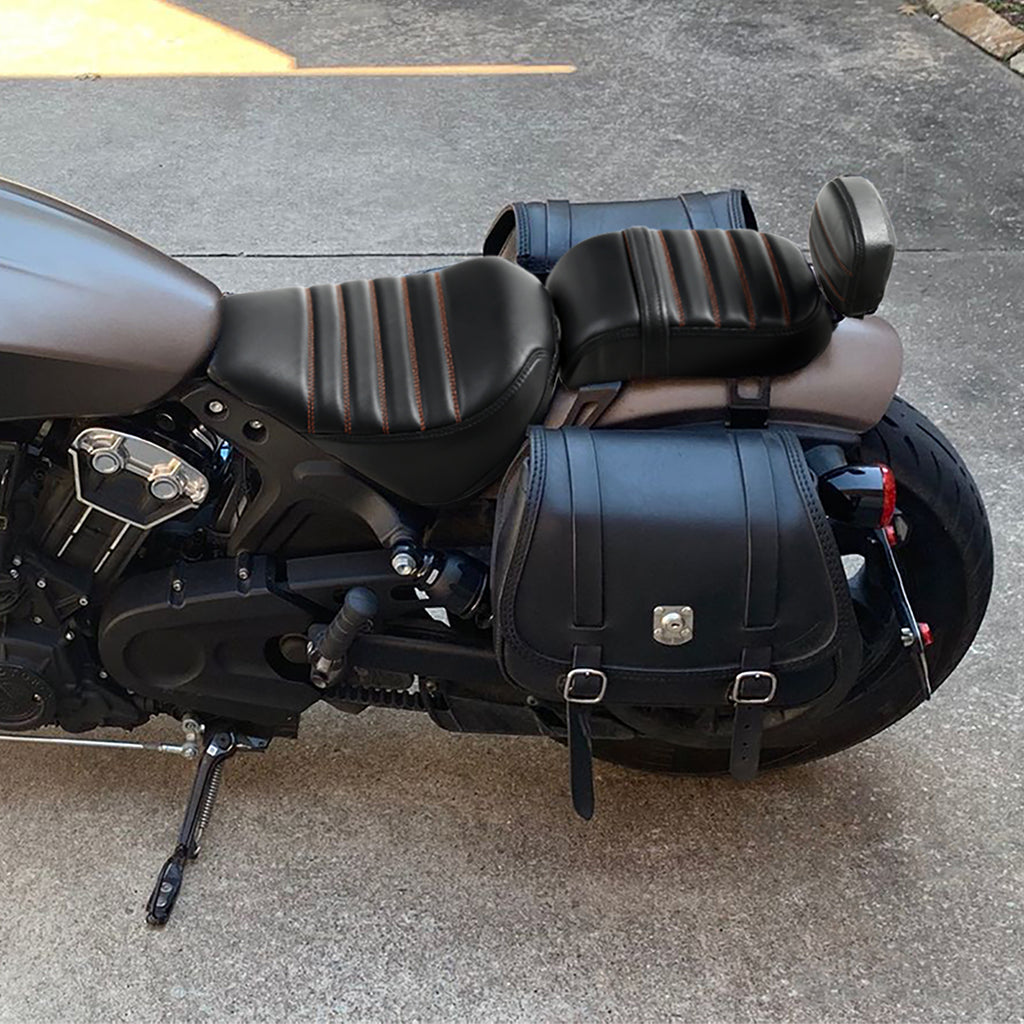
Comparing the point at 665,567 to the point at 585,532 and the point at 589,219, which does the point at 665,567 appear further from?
the point at 589,219

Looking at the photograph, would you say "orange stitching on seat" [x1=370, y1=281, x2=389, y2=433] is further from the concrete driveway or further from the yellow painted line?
the yellow painted line

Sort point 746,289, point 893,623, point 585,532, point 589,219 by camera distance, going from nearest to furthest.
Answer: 1. point 585,532
2. point 746,289
3. point 893,623
4. point 589,219

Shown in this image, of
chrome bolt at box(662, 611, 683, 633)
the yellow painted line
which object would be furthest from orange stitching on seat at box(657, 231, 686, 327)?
the yellow painted line

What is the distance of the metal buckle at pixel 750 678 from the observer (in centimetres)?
151

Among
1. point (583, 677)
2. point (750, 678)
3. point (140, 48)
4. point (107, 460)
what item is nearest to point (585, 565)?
point (583, 677)

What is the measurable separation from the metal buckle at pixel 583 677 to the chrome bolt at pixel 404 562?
26 cm

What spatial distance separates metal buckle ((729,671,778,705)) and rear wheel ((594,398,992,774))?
8.9 inches

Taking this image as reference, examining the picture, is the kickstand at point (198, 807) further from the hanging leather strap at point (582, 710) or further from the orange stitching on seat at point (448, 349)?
the orange stitching on seat at point (448, 349)

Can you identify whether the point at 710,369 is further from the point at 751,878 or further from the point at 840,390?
the point at 751,878

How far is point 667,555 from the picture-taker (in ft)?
4.75

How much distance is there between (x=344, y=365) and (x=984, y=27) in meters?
4.32

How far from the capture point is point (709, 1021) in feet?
5.60

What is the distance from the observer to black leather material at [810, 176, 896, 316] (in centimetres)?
149

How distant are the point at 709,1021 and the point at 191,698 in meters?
0.92
